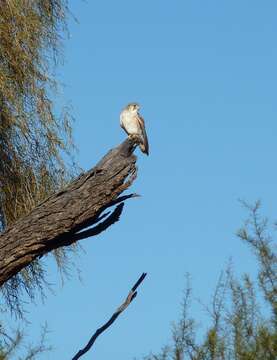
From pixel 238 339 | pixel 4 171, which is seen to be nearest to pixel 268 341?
pixel 238 339

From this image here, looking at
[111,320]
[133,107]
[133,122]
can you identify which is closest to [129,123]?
[133,122]

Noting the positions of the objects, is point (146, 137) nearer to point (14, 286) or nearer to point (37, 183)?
point (37, 183)

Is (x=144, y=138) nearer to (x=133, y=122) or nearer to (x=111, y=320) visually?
(x=133, y=122)

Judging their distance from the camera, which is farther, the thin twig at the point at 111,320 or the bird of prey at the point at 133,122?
the bird of prey at the point at 133,122

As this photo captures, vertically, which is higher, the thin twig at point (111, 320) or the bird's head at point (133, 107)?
the bird's head at point (133, 107)

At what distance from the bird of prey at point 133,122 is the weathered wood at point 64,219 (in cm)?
361

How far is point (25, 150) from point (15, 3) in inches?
39.5

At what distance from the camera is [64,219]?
9.22 feet

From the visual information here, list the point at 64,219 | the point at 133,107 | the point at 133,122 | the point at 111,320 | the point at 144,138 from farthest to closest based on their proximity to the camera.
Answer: the point at 133,107, the point at 133,122, the point at 144,138, the point at 64,219, the point at 111,320

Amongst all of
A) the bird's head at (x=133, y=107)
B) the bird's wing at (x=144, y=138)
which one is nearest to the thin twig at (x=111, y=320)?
the bird's wing at (x=144, y=138)

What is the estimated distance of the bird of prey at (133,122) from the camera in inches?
261

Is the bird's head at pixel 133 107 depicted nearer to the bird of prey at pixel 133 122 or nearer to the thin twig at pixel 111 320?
the bird of prey at pixel 133 122

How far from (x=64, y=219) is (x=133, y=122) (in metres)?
4.24

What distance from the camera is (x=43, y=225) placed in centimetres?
281
